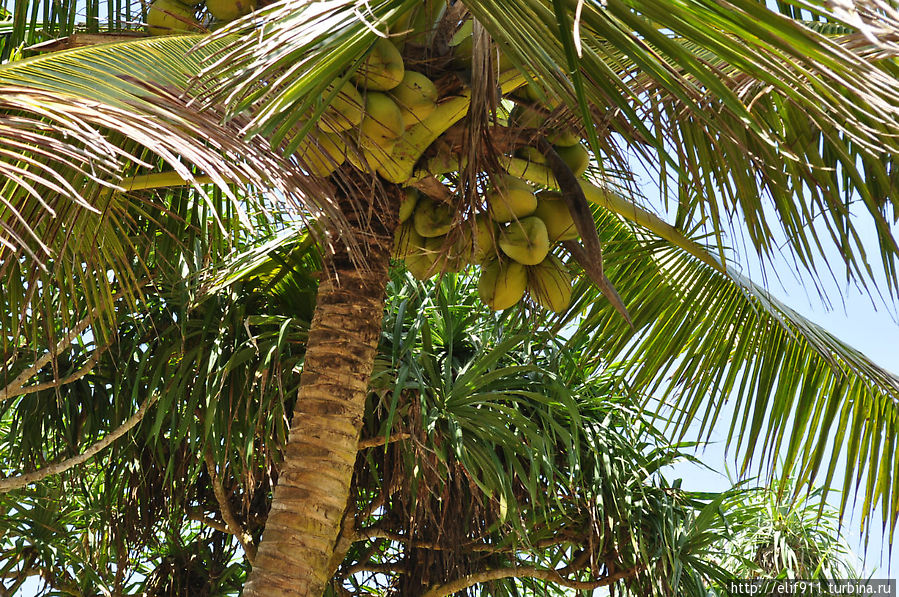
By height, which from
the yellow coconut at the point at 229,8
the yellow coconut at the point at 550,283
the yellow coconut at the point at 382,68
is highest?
the yellow coconut at the point at 229,8

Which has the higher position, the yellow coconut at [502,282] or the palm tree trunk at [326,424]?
the yellow coconut at [502,282]

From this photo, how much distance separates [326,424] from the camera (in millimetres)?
2195

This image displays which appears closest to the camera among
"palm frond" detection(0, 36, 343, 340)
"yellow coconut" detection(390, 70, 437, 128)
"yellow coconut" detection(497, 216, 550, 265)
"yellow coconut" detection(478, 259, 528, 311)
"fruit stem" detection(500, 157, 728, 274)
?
"palm frond" detection(0, 36, 343, 340)

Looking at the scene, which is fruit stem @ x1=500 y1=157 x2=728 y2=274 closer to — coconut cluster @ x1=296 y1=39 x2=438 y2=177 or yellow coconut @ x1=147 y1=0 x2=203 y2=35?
coconut cluster @ x1=296 y1=39 x2=438 y2=177

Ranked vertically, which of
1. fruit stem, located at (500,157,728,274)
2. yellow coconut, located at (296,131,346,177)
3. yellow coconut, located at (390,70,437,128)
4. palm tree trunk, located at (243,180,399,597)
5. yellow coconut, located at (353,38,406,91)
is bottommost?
palm tree trunk, located at (243,180,399,597)

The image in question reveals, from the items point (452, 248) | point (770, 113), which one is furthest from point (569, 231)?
point (770, 113)

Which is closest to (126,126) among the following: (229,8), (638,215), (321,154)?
(321,154)

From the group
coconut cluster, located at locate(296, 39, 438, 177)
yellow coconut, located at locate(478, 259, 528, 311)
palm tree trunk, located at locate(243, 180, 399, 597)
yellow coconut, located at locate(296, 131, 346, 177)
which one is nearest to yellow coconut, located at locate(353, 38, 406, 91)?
coconut cluster, located at locate(296, 39, 438, 177)

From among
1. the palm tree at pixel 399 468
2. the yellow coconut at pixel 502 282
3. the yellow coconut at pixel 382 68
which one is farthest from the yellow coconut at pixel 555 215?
the palm tree at pixel 399 468

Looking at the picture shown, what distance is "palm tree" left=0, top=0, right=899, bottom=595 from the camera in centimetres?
120

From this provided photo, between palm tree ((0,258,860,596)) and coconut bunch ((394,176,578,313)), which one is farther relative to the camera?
palm tree ((0,258,860,596))

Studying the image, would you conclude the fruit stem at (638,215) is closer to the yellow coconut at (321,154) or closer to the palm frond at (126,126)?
the yellow coconut at (321,154)

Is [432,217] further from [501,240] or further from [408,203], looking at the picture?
[501,240]

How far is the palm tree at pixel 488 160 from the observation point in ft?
3.95
